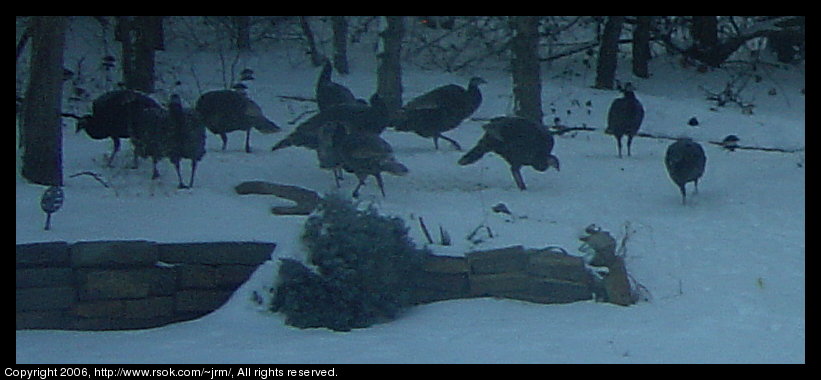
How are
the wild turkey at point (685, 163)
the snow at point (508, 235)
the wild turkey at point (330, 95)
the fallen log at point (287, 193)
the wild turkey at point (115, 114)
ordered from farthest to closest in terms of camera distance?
the wild turkey at point (330, 95) → the wild turkey at point (115, 114) → the wild turkey at point (685, 163) → the fallen log at point (287, 193) → the snow at point (508, 235)

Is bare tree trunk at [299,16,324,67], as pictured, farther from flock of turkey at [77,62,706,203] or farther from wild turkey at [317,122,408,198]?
wild turkey at [317,122,408,198]

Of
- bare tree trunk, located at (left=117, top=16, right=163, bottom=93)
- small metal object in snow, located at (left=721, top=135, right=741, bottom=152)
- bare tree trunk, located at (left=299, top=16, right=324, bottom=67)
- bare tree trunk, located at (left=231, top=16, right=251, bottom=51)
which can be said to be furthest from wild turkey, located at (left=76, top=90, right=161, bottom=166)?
bare tree trunk, located at (left=231, top=16, right=251, bottom=51)

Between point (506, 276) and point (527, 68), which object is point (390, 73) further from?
point (506, 276)

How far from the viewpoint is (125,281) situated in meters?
8.77

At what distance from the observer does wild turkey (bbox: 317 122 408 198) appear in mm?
10250

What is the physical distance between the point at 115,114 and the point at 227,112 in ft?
3.39

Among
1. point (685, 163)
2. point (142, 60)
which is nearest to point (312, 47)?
point (142, 60)

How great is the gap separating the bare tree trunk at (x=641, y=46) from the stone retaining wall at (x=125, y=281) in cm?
1308

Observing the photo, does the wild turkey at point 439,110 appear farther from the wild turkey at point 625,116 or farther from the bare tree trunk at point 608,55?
the bare tree trunk at point 608,55

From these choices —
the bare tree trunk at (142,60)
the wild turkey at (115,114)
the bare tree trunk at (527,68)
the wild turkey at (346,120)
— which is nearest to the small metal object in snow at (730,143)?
the bare tree trunk at (527,68)

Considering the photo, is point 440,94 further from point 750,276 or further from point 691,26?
point 691,26

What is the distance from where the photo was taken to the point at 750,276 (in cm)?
912

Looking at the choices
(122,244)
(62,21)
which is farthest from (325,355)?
(62,21)

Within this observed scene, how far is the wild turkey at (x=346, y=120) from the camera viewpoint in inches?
441
